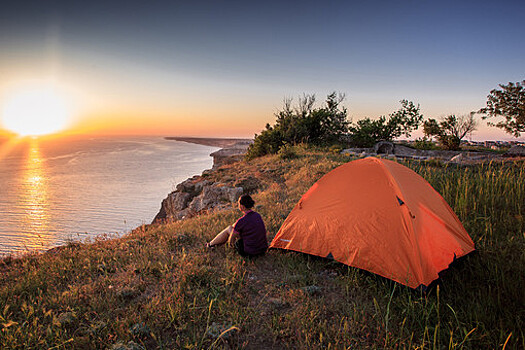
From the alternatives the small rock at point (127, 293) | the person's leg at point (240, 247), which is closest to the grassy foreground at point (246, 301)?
the small rock at point (127, 293)

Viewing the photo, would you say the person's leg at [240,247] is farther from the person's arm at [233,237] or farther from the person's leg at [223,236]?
the person's leg at [223,236]

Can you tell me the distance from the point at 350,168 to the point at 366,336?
3110 mm

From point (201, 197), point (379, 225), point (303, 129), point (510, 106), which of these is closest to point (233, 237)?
point (379, 225)

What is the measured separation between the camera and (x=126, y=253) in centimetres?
570

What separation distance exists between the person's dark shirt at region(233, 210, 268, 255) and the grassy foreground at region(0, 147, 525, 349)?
30cm

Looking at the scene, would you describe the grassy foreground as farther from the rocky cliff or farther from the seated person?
the rocky cliff

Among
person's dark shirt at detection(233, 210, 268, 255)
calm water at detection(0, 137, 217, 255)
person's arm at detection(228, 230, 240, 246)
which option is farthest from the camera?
calm water at detection(0, 137, 217, 255)

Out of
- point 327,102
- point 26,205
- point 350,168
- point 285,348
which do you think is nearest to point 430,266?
point 350,168

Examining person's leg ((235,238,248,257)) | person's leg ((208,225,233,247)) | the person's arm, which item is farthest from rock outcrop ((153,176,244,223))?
person's leg ((235,238,248,257))

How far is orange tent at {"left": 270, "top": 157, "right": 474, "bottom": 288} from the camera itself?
420cm

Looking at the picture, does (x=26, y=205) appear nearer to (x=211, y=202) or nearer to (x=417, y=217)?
(x=211, y=202)

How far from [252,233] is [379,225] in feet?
7.72

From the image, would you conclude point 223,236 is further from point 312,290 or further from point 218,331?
point 218,331

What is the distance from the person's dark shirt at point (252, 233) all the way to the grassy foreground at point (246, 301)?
30 cm
